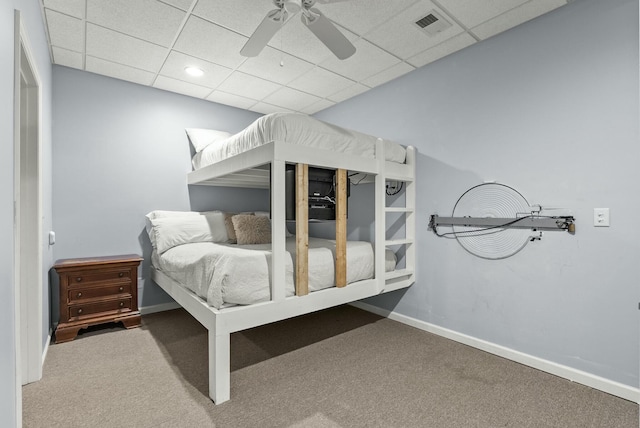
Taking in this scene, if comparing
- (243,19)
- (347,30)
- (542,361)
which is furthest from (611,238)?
(243,19)

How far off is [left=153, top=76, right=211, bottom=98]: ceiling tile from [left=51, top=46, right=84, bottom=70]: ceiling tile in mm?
640

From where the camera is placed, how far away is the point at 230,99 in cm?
369

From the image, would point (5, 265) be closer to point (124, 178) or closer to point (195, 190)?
point (124, 178)

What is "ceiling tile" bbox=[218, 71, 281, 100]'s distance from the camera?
10.2ft

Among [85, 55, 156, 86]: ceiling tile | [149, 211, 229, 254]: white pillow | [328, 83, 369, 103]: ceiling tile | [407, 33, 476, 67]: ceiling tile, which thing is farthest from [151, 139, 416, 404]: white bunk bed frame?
[85, 55, 156, 86]: ceiling tile

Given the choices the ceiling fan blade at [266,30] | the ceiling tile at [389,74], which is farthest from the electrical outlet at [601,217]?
the ceiling fan blade at [266,30]

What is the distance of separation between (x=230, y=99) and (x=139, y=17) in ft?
5.05

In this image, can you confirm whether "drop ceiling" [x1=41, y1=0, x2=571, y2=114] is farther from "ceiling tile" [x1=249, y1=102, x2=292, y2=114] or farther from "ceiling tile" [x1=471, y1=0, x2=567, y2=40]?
"ceiling tile" [x1=249, y1=102, x2=292, y2=114]

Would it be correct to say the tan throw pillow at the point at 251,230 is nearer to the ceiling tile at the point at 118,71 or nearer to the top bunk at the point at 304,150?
the top bunk at the point at 304,150

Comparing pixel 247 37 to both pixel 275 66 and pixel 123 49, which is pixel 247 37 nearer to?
pixel 275 66

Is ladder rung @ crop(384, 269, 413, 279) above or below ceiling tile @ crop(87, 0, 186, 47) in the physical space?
below

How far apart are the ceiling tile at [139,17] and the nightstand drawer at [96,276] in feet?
6.61

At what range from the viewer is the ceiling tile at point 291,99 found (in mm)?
3465

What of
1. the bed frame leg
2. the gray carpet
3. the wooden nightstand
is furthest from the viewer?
the wooden nightstand
